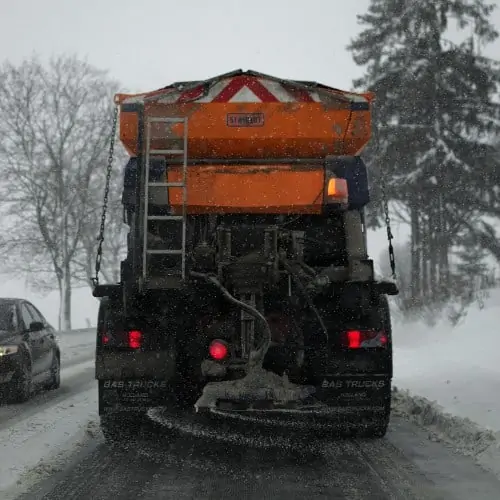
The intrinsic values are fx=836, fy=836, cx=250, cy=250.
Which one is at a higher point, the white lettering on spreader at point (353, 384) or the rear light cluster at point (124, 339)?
the rear light cluster at point (124, 339)

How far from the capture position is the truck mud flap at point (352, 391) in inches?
280

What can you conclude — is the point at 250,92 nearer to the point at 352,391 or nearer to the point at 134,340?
the point at 134,340

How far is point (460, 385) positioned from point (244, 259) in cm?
468

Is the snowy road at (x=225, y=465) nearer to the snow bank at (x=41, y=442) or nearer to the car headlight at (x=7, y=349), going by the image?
the snow bank at (x=41, y=442)

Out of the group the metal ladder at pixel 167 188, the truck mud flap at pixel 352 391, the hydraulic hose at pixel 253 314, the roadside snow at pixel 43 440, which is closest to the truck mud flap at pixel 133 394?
the roadside snow at pixel 43 440

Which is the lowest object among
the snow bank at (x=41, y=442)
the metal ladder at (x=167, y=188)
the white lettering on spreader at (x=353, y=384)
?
the snow bank at (x=41, y=442)

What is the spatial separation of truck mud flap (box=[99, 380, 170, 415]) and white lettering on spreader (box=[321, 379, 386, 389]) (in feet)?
4.49

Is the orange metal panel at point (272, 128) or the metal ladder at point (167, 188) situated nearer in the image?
the metal ladder at point (167, 188)

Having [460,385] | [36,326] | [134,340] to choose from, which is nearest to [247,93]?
[134,340]

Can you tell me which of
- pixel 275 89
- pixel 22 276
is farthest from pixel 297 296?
pixel 22 276

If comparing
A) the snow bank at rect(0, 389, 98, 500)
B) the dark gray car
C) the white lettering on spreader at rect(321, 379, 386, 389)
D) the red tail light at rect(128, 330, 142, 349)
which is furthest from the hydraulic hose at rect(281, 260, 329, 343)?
the dark gray car

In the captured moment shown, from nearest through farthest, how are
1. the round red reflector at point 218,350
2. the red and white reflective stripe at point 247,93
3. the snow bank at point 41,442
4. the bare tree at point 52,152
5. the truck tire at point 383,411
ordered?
the snow bank at point 41,442 < the round red reflector at point 218,350 < the truck tire at point 383,411 < the red and white reflective stripe at point 247,93 < the bare tree at point 52,152

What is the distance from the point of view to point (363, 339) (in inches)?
282

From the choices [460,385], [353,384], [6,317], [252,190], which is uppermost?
[252,190]
